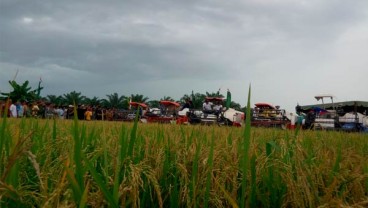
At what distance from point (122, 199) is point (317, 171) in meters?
A: 0.60

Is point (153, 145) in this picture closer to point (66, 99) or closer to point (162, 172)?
point (162, 172)

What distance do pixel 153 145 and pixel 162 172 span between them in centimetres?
44

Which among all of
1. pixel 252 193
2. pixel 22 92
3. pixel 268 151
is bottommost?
pixel 252 193

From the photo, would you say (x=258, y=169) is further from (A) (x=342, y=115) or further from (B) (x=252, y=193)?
(A) (x=342, y=115)

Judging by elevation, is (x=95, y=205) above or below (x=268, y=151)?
below

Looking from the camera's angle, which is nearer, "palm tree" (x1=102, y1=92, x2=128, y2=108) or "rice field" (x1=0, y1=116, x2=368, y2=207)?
"rice field" (x1=0, y1=116, x2=368, y2=207)

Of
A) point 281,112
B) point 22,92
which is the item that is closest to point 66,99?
point 22,92

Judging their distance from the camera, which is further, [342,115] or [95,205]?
[342,115]

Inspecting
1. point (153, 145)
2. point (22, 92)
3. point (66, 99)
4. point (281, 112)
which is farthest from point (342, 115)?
point (66, 99)

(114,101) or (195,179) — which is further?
(114,101)

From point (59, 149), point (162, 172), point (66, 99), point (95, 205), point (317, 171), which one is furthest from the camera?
point (66, 99)

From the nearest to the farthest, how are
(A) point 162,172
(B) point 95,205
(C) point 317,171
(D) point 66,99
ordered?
1. (B) point 95,205
2. (C) point 317,171
3. (A) point 162,172
4. (D) point 66,99

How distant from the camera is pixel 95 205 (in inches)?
35.6

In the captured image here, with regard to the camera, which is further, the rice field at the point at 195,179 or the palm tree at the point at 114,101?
the palm tree at the point at 114,101
